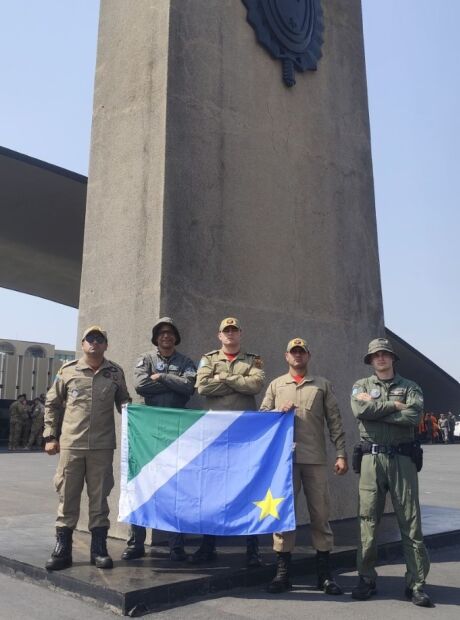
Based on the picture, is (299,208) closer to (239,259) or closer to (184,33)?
(239,259)

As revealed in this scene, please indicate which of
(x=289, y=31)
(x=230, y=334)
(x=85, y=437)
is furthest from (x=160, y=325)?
(x=289, y=31)

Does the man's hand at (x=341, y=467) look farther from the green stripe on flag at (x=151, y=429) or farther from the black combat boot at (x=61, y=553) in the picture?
the black combat boot at (x=61, y=553)

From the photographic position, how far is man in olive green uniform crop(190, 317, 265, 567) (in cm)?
473

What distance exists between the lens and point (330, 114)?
7336 mm

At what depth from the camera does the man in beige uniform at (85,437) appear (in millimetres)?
4676

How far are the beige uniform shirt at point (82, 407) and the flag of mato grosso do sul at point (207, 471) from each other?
0.16 metres

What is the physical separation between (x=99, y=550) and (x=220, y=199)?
124 inches

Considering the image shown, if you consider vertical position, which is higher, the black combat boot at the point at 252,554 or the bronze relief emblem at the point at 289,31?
the bronze relief emblem at the point at 289,31

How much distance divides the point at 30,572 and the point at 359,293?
4.37m

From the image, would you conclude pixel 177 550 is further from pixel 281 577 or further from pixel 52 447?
pixel 52 447

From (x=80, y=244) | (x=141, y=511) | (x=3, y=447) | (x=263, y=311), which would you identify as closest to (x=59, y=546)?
(x=141, y=511)

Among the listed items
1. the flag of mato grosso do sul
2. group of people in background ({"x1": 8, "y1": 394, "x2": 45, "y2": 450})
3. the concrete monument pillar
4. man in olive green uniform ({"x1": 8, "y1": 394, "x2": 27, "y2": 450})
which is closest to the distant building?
group of people in background ({"x1": 8, "y1": 394, "x2": 45, "y2": 450})

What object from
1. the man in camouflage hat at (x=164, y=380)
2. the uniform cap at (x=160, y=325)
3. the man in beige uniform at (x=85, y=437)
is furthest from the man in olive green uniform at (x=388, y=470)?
the man in beige uniform at (x=85, y=437)

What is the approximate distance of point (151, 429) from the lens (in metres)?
4.85
